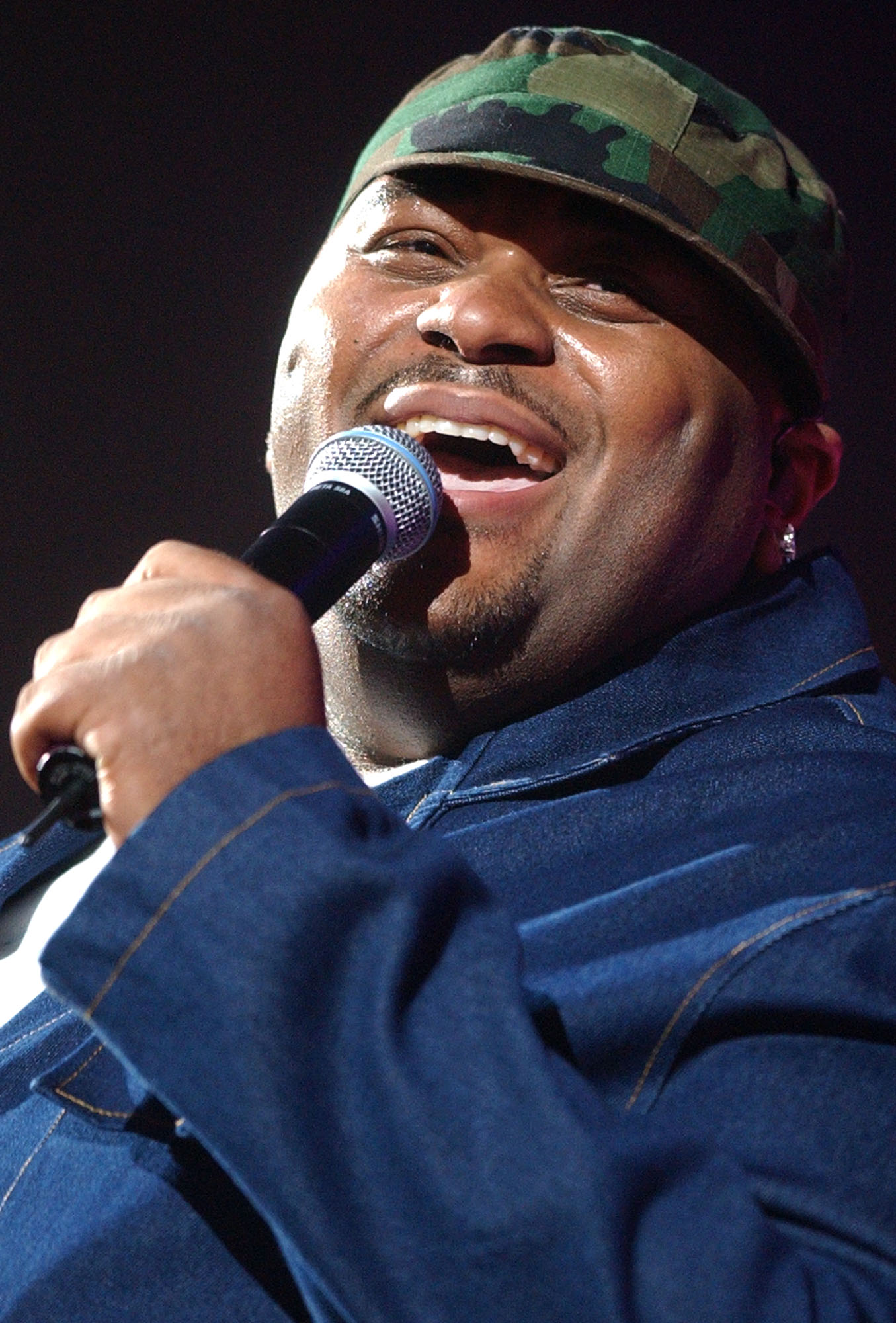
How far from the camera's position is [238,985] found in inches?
28.2

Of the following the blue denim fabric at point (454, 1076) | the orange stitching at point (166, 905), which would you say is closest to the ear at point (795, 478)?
the blue denim fabric at point (454, 1076)

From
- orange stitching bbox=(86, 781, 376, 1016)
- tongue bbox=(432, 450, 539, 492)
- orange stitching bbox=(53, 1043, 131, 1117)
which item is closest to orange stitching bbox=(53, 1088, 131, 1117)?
orange stitching bbox=(53, 1043, 131, 1117)

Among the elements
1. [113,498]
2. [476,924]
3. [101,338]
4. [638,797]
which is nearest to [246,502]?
[113,498]

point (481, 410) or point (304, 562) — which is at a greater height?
point (304, 562)

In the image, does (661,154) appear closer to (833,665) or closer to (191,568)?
(833,665)

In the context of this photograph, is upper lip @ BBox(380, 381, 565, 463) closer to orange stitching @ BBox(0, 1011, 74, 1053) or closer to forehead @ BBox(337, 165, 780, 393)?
forehead @ BBox(337, 165, 780, 393)

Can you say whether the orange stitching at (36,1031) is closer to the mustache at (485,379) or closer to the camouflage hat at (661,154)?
the mustache at (485,379)

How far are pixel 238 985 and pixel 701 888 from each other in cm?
42

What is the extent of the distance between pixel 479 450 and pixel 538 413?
88mm

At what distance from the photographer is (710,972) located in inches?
35.5

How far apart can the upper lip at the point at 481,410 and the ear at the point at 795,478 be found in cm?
36

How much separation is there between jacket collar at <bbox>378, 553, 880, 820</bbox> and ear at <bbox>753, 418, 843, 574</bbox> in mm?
157

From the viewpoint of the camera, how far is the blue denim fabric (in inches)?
27.8

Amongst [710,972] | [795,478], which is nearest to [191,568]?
[710,972]
